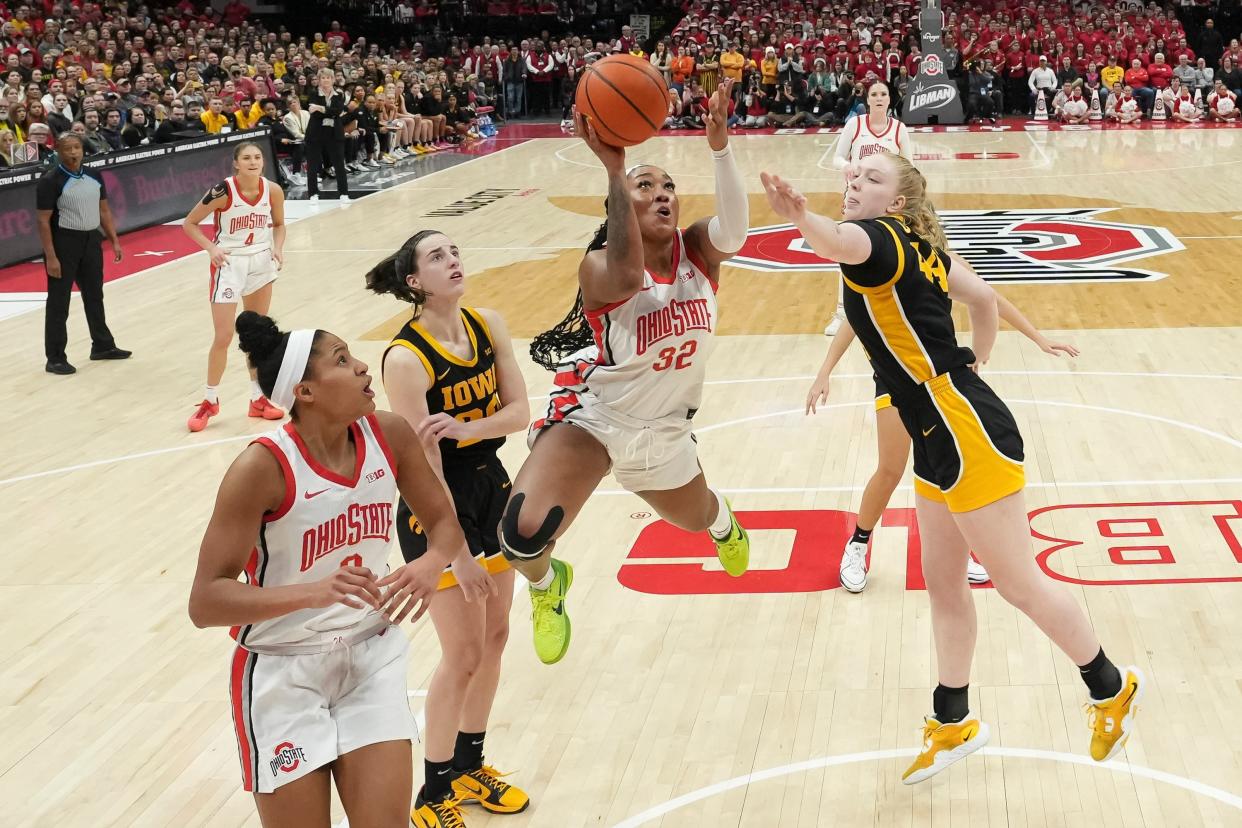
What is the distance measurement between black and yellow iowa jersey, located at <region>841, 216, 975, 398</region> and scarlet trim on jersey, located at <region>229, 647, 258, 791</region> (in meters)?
2.02

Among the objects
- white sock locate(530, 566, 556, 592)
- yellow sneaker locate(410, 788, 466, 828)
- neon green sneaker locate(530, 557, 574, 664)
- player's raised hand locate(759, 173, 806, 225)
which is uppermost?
player's raised hand locate(759, 173, 806, 225)

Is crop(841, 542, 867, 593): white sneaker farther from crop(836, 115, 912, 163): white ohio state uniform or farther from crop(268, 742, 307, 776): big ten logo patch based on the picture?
crop(836, 115, 912, 163): white ohio state uniform

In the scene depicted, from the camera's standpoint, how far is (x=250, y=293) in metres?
Answer: 9.28

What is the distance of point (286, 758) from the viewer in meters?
3.25

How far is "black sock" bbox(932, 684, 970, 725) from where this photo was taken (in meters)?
4.42

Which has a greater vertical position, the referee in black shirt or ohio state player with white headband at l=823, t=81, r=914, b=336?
ohio state player with white headband at l=823, t=81, r=914, b=336

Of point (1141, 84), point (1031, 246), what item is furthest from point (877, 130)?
point (1141, 84)

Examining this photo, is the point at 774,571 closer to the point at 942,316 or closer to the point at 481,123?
the point at 942,316

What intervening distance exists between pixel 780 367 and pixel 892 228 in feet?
19.1

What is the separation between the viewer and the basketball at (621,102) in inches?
164

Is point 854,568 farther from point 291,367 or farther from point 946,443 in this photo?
point 291,367

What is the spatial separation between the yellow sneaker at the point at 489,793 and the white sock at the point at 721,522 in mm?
1415

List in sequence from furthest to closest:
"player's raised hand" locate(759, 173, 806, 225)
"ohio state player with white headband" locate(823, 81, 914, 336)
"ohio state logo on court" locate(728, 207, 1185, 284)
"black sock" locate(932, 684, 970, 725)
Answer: "ohio state logo on court" locate(728, 207, 1185, 284)
"ohio state player with white headband" locate(823, 81, 914, 336)
"black sock" locate(932, 684, 970, 725)
"player's raised hand" locate(759, 173, 806, 225)

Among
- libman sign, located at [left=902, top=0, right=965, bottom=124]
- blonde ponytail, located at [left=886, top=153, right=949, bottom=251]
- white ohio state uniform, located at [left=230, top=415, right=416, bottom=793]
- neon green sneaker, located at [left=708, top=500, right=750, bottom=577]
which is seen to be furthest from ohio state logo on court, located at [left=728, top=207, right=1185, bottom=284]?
libman sign, located at [left=902, top=0, right=965, bottom=124]
